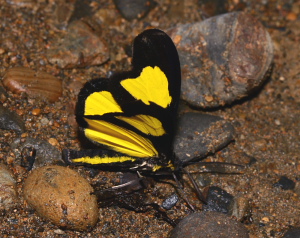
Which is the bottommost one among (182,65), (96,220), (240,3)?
(96,220)

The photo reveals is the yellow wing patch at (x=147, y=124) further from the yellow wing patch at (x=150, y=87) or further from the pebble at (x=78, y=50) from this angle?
the pebble at (x=78, y=50)

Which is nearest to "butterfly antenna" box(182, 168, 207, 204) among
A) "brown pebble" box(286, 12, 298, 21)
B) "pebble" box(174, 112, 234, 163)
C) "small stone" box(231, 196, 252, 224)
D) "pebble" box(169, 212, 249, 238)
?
"pebble" box(174, 112, 234, 163)

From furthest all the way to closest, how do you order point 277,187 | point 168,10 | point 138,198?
1. point 168,10
2. point 277,187
3. point 138,198

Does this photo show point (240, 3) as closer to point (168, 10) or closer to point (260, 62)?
point (168, 10)

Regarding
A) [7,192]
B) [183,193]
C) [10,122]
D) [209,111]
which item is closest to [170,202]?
[183,193]

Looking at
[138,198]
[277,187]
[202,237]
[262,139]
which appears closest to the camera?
[202,237]

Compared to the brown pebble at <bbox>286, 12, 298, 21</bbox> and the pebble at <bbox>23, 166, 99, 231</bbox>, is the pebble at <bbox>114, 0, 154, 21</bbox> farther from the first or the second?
the pebble at <bbox>23, 166, 99, 231</bbox>

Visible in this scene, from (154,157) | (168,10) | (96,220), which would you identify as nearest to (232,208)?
(154,157)
